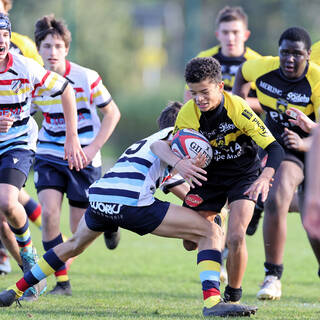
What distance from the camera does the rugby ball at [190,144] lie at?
4879 millimetres

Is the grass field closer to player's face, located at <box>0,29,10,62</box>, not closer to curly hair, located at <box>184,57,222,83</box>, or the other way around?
curly hair, located at <box>184,57,222,83</box>

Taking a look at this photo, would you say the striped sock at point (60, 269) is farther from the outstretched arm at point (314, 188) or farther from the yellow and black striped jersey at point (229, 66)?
the outstretched arm at point (314, 188)

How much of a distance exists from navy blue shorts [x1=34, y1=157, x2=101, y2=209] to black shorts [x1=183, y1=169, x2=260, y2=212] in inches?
62.2

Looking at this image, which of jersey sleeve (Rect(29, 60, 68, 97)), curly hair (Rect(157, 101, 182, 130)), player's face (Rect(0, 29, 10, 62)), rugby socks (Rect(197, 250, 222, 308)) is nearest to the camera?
rugby socks (Rect(197, 250, 222, 308))

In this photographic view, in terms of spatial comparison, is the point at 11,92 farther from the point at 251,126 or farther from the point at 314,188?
the point at 314,188

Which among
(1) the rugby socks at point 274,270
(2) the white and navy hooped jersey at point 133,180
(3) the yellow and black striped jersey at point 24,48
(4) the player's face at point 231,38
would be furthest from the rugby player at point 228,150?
(4) the player's face at point 231,38

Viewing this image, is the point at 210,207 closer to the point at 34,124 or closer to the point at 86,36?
the point at 34,124

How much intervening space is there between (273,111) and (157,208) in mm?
1803

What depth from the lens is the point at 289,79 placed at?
19.4 feet

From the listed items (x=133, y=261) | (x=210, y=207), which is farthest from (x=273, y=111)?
(x=133, y=261)

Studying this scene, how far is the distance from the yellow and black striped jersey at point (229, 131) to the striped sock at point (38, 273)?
1265mm

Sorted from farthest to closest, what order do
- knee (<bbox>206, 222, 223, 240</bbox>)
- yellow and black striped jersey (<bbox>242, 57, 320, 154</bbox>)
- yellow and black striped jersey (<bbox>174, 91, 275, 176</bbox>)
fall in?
1. yellow and black striped jersey (<bbox>242, 57, 320, 154</bbox>)
2. yellow and black striped jersey (<bbox>174, 91, 275, 176</bbox>)
3. knee (<bbox>206, 222, 223, 240</bbox>)

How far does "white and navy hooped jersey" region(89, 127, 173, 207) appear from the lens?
4.73 m

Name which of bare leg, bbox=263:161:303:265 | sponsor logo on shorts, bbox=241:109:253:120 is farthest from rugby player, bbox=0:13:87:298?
bare leg, bbox=263:161:303:265
